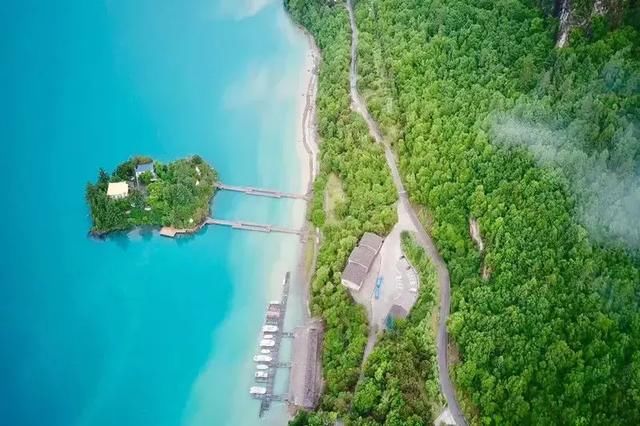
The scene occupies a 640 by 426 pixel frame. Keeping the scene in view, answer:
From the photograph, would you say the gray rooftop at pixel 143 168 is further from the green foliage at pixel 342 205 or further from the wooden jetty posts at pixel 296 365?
the wooden jetty posts at pixel 296 365

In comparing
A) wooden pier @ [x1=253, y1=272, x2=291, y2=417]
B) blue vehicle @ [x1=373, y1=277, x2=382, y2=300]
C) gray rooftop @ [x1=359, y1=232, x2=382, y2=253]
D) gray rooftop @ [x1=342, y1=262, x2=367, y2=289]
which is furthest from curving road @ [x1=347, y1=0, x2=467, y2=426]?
wooden pier @ [x1=253, y1=272, x2=291, y2=417]

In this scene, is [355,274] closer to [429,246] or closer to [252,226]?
[429,246]

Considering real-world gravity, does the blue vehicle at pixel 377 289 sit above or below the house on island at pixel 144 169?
below

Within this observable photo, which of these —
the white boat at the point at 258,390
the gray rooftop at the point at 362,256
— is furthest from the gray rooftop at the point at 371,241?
the white boat at the point at 258,390

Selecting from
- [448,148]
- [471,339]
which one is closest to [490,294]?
[471,339]

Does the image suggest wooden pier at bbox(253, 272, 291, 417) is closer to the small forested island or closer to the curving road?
the small forested island

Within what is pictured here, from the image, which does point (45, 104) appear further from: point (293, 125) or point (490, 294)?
point (490, 294)

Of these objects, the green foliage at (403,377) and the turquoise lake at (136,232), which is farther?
the turquoise lake at (136,232)
